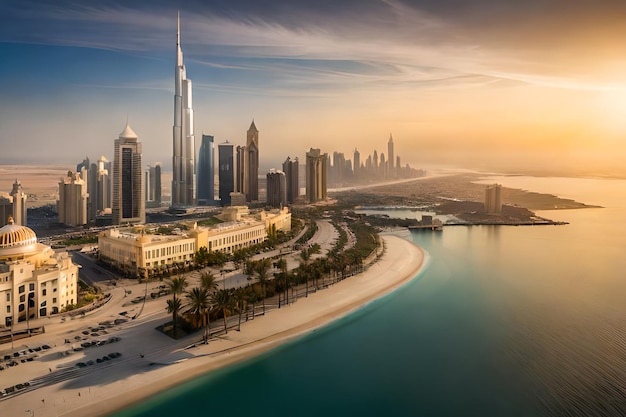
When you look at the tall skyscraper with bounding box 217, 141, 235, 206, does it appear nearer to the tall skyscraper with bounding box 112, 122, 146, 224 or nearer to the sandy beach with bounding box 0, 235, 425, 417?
the tall skyscraper with bounding box 112, 122, 146, 224

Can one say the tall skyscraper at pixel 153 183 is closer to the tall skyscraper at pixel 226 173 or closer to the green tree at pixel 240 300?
the tall skyscraper at pixel 226 173

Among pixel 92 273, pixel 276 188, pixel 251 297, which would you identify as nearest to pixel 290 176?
pixel 276 188

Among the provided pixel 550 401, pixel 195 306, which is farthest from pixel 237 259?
pixel 550 401

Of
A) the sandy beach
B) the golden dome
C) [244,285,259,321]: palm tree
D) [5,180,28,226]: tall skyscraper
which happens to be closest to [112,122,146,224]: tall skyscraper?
[5,180,28,226]: tall skyscraper

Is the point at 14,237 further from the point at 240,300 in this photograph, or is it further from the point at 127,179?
the point at 127,179

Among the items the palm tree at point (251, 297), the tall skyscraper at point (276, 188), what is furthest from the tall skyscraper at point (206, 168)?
the palm tree at point (251, 297)

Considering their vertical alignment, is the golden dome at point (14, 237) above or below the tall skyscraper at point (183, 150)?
below
